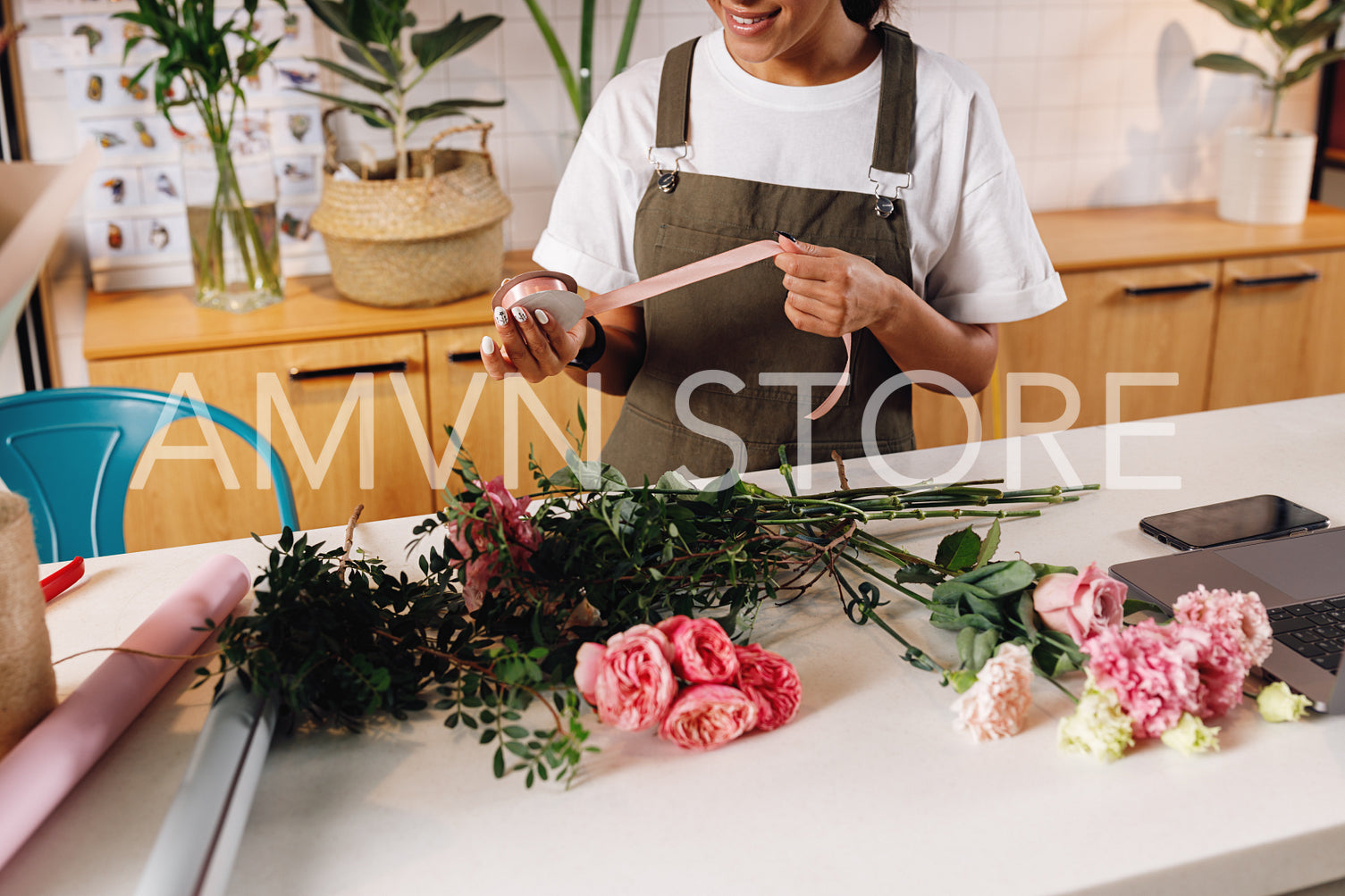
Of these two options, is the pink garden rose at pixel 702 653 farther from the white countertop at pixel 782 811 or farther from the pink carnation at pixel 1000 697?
the pink carnation at pixel 1000 697

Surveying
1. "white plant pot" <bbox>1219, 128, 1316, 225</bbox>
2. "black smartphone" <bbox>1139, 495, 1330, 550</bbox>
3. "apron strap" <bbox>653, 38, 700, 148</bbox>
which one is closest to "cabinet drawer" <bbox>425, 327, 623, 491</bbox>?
"apron strap" <bbox>653, 38, 700, 148</bbox>

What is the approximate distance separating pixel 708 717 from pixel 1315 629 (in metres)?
0.55

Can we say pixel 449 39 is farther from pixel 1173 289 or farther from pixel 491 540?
pixel 1173 289

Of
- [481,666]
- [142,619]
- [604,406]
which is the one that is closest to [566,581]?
[481,666]

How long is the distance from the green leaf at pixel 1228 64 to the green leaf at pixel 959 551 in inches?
97.1

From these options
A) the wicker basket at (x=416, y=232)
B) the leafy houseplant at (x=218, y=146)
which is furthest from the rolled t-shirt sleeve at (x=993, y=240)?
the leafy houseplant at (x=218, y=146)

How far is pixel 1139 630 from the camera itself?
853 mm

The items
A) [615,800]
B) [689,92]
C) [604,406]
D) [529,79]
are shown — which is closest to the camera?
[615,800]

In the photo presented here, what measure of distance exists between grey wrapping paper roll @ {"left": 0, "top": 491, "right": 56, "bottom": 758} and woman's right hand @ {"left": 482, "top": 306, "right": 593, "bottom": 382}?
586 millimetres

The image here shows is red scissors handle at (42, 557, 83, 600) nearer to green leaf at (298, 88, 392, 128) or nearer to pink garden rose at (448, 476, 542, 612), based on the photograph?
pink garden rose at (448, 476, 542, 612)

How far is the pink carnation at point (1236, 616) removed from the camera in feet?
2.82

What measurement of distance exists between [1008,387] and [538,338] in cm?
179

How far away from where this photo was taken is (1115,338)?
2.78 meters

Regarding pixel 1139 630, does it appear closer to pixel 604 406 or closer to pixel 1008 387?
pixel 604 406
